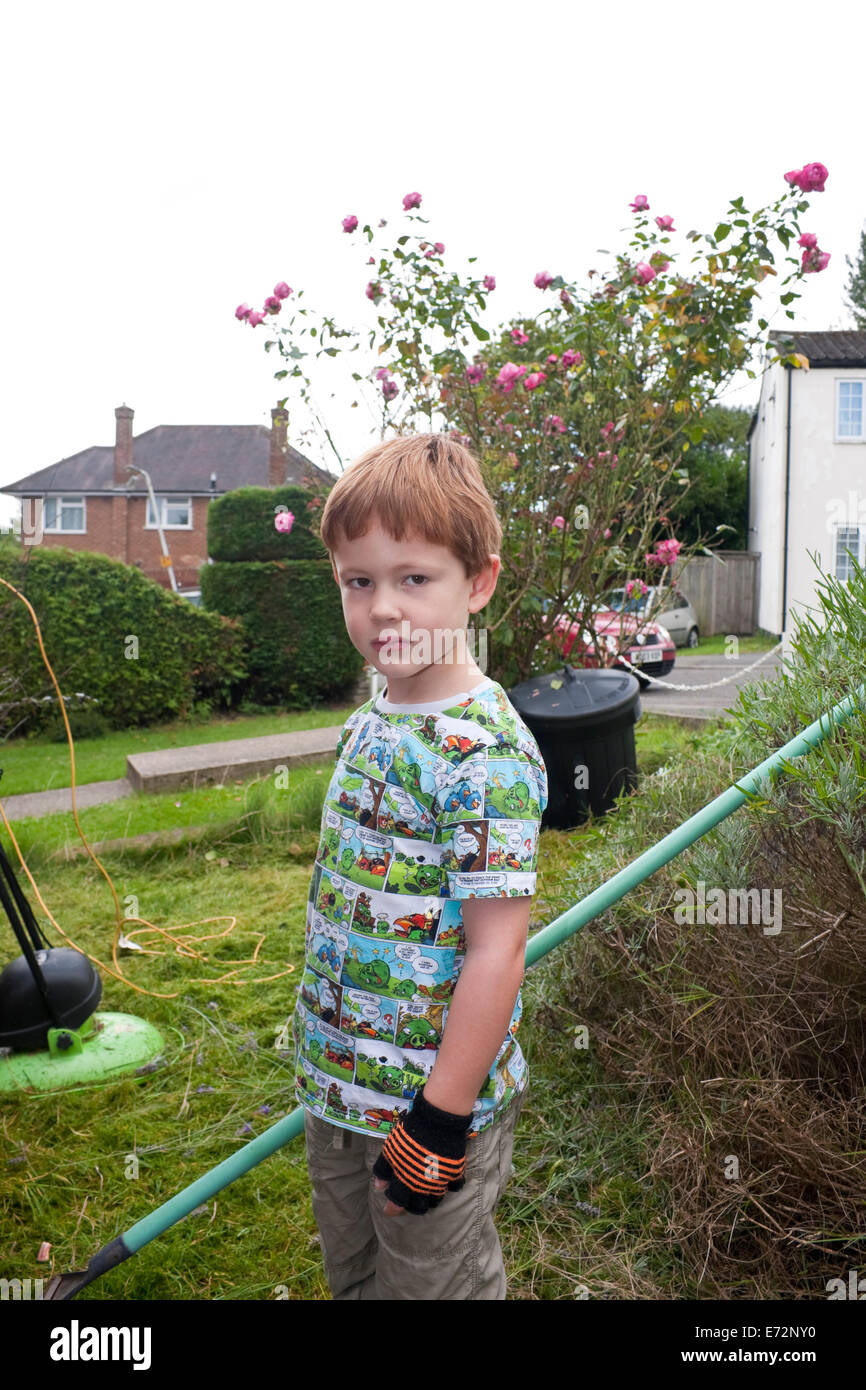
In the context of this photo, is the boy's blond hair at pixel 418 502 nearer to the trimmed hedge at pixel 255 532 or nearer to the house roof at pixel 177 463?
the trimmed hedge at pixel 255 532

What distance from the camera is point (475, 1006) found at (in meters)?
1.13

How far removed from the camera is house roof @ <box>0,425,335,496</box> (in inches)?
1298

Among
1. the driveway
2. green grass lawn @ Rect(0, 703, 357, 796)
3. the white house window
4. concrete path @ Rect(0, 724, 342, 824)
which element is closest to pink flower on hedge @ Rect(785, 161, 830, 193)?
the driveway

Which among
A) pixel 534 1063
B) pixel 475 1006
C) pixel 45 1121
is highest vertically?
pixel 475 1006

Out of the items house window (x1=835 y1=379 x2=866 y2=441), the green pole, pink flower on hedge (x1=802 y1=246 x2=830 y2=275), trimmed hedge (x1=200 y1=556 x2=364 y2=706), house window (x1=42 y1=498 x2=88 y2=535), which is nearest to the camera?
the green pole

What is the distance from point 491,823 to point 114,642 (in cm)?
937

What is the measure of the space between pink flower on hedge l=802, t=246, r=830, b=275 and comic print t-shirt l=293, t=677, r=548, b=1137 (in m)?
3.93

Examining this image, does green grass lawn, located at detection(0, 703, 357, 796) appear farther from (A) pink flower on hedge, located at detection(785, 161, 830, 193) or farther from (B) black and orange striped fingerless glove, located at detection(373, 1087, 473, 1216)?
(B) black and orange striped fingerless glove, located at detection(373, 1087, 473, 1216)

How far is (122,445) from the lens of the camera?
3234 cm

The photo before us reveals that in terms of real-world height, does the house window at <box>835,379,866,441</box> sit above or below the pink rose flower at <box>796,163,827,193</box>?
above

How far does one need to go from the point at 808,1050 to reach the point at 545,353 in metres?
4.13

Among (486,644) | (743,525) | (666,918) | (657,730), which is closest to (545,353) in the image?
(486,644)

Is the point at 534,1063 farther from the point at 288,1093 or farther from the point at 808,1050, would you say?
the point at 808,1050
